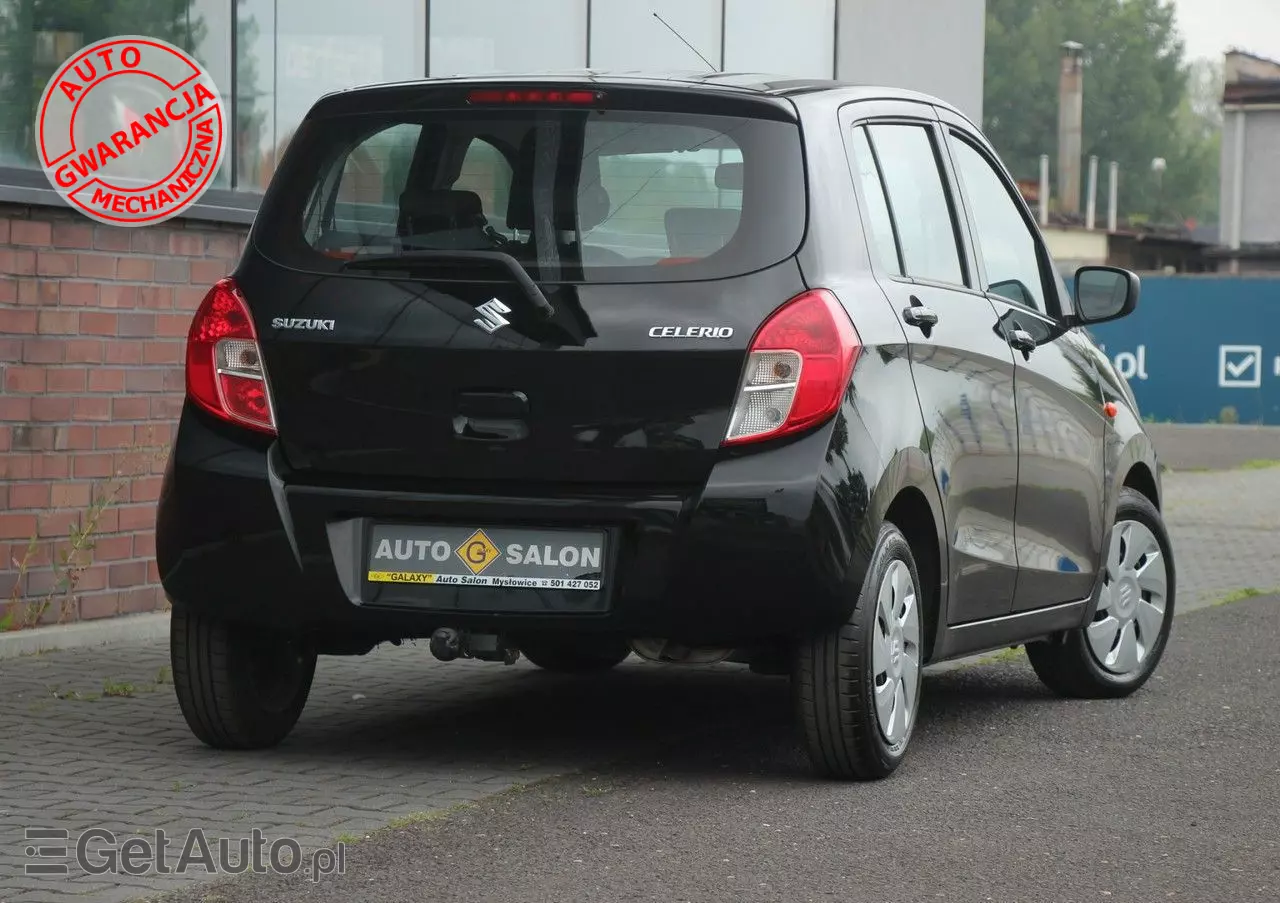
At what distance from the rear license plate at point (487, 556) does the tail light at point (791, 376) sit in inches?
19.0

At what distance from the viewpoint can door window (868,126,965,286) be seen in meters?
6.81

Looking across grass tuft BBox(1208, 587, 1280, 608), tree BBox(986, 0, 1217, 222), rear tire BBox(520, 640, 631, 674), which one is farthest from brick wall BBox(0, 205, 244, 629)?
tree BBox(986, 0, 1217, 222)

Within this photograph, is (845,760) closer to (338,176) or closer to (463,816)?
(463,816)

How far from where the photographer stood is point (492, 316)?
20.1ft

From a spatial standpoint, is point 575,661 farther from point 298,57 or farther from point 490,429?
point 298,57

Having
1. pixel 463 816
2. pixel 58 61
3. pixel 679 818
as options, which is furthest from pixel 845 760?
pixel 58 61

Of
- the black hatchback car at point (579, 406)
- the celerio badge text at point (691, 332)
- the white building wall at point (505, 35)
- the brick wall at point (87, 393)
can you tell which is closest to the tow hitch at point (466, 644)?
the black hatchback car at point (579, 406)

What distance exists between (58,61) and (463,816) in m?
4.63

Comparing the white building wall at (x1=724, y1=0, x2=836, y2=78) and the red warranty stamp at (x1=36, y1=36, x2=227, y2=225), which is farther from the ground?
the white building wall at (x1=724, y1=0, x2=836, y2=78)

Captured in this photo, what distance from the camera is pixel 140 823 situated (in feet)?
18.7

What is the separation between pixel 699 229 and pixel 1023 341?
166 cm

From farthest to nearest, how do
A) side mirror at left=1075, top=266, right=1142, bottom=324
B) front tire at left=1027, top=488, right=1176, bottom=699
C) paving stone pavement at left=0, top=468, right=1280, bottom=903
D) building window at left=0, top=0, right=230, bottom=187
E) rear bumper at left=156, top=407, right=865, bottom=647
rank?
building window at left=0, top=0, right=230, bottom=187
front tire at left=1027, top=488, right=1176, bottom=699
side mirror at left=1075, top=266, right=1142, bottom=324
rear bumper at left=156, top=407, right=865, bottom=647
paving stone pavement at left=0, top=468, right=1280, bottom=903

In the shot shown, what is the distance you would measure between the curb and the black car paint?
8.08 feet

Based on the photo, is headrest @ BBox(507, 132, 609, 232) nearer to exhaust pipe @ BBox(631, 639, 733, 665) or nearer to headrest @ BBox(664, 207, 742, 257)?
headrest @ BBox(664, 207, 742, 257)
